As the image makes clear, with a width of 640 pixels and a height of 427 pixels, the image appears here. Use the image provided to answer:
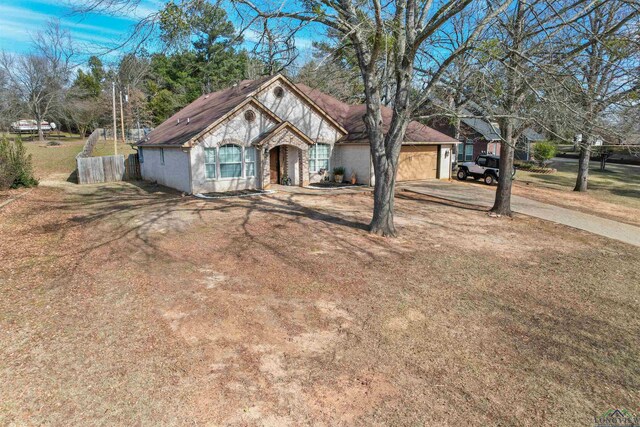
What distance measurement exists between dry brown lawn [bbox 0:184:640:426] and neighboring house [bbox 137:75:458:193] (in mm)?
7167

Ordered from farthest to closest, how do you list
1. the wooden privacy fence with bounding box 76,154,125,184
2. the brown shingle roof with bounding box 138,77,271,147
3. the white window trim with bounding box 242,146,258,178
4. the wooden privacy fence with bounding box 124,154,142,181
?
the wooden privacy fence with bounding box 124,154,142,181 < the wooden privacy fence with bounding box 76,154,125,184 < the white window trim with bounding box 242,146,258,178 < the brown shingle roof with bounding box 138,77,271,147

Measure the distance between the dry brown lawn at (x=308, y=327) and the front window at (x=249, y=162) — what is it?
26.3 feet

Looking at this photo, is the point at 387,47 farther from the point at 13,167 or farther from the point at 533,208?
the point at 13,167

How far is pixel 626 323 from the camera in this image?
21.8ft

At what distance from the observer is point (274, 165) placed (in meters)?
21.3

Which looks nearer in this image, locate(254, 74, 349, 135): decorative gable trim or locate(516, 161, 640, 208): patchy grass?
locate(254, 74, 349, 135): decorative gable trim

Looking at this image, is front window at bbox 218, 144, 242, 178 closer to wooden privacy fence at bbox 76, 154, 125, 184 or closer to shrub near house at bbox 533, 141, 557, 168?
wooden privacy fence at bbox 76, 154, 125, 184

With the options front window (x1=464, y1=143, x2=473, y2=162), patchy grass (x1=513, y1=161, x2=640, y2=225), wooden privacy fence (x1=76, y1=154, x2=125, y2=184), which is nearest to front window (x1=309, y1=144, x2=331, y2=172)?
patchy grass (x1=513, y1=161, x2=640, y2=225)

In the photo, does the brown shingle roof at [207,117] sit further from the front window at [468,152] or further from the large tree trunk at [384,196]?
the front window at [468,152]

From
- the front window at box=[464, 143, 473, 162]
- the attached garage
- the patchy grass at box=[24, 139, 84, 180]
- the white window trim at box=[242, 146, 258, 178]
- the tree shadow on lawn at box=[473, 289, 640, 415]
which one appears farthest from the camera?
the front window at box=[464, 143, 473, 162]

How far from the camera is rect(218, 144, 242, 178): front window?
18562 millimetres

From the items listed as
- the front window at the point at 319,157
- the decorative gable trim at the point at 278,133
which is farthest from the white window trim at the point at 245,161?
the front window at the point at 319,157

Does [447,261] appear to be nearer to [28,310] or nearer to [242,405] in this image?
[242,405]

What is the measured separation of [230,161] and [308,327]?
14.1 m
